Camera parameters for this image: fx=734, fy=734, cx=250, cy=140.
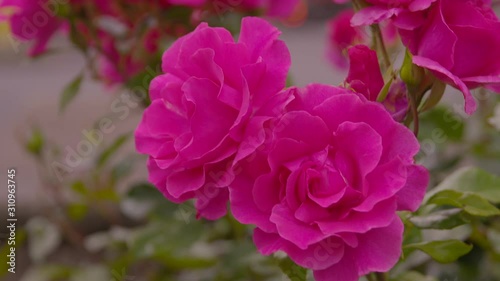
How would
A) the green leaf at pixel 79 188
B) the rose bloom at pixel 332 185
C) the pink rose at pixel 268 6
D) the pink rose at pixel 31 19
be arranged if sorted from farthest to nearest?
the green leaf at pixel 79 188 → the pink rose at pixel 268 6 → the pink rose at pixel 31 19 → the rose bloom at pixel 332 185

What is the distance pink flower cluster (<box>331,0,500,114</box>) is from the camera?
499 millimetres

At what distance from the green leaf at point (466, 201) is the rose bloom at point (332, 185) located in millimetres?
122

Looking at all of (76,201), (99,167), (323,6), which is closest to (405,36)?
(99,167)

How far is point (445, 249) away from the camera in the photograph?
A: 1.94 feet

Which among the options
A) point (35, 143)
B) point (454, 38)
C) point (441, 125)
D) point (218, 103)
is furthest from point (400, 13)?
point (35, 143)

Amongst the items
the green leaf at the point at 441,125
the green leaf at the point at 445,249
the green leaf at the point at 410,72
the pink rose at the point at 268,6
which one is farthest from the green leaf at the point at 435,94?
the pink rose at the point at 268,6

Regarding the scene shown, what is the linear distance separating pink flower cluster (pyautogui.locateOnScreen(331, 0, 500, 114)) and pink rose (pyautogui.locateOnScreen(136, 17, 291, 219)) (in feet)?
0.28

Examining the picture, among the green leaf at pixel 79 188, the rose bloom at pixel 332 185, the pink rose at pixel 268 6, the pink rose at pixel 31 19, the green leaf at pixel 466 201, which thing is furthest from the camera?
the green leaf at pixel 79 188

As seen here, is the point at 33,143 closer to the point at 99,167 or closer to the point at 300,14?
the point at 99,167

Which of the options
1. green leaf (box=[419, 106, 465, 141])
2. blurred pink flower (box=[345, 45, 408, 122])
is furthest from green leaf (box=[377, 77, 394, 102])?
green leaf (box=[419, 106, 465, 141])

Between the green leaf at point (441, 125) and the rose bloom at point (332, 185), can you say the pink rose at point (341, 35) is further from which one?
the rose bloom at point (332, 185)

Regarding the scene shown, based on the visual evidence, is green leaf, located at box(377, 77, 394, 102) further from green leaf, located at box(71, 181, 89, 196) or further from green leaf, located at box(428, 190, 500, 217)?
green leaf, located at box(71, 181, 89, 196)

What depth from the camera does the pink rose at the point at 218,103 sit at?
49 centimetres

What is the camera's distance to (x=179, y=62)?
517mm
